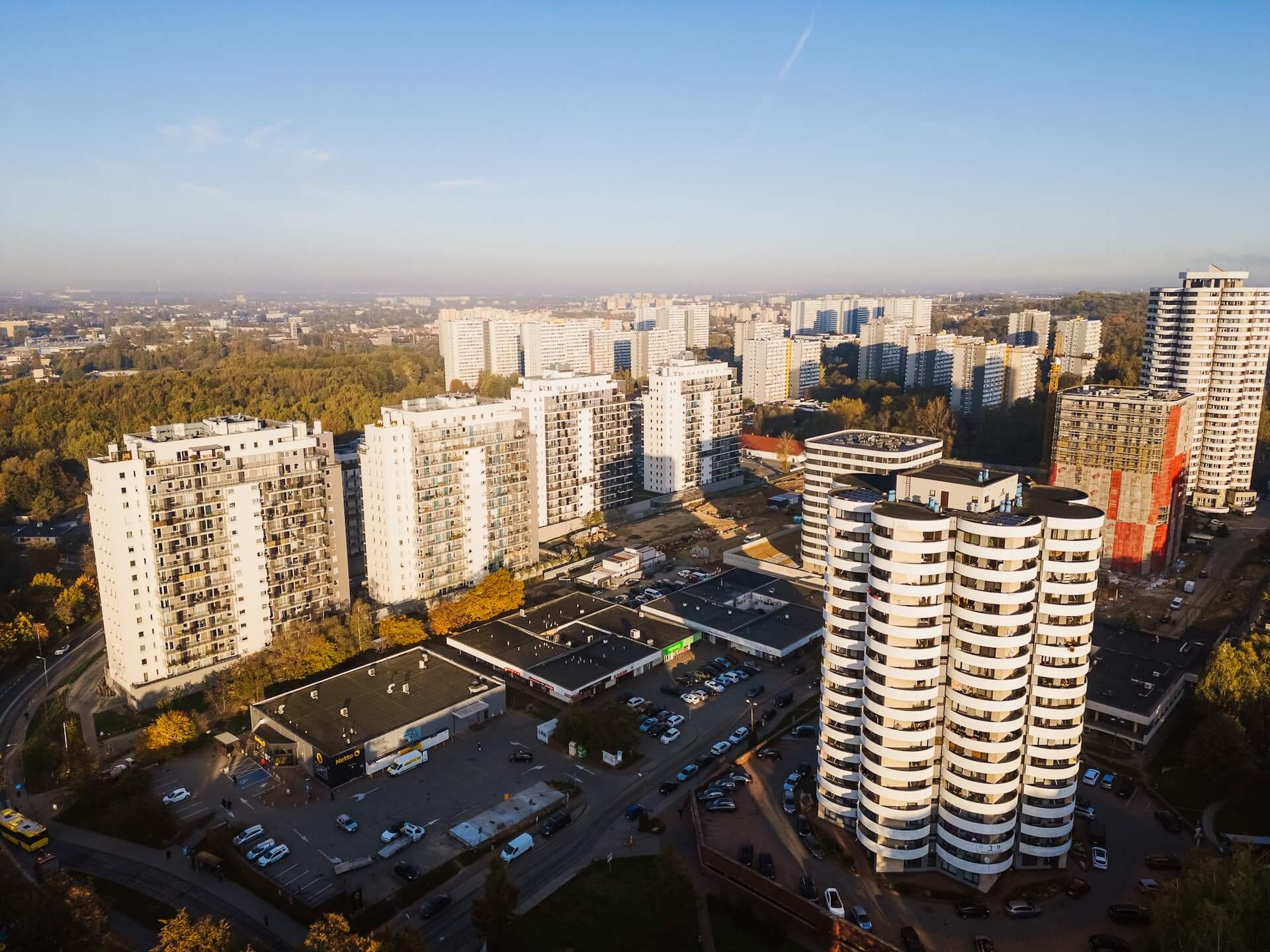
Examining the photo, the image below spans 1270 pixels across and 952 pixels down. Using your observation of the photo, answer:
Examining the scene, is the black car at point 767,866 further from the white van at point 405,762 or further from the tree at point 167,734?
the tree at point 167,734

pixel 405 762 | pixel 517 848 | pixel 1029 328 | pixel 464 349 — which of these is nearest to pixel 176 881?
pixel 405 762

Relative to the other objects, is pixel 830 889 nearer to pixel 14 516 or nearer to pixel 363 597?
pixel 363 597

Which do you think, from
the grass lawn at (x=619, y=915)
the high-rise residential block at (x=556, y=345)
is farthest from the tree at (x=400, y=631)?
the high-rise residential block at (x=556, y=345)

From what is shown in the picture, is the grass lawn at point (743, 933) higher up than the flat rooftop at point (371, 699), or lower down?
lower down

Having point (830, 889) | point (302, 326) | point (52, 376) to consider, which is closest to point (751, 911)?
point (830, 889)

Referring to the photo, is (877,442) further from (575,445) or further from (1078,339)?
(1078,339)
